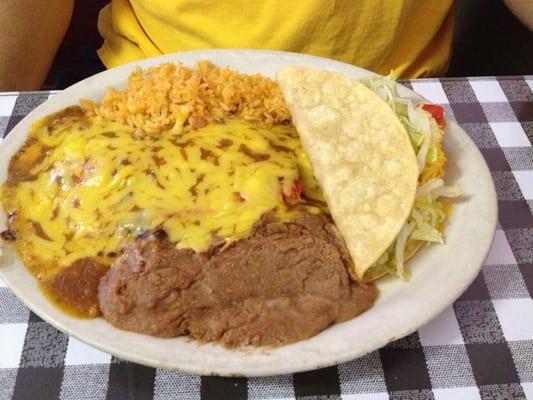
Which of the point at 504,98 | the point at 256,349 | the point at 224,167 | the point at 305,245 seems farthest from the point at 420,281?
the point at 504,98

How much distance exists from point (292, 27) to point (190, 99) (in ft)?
1.26

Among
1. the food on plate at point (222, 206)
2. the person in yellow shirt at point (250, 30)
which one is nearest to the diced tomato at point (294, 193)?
the food on plate at point (222, 206)

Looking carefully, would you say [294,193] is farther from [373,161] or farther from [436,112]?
[436,112]

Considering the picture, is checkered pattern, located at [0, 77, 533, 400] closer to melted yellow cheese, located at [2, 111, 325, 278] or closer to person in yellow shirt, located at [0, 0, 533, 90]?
melted yellow cheese, located at [2, 111, 325, 278]

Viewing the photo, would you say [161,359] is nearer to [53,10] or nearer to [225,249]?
[225,249]

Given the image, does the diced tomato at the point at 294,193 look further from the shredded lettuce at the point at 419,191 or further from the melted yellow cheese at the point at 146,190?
the shredded lettuce at the point at 419,191

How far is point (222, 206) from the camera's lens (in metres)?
1.15

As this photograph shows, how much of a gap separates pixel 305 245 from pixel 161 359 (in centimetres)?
35

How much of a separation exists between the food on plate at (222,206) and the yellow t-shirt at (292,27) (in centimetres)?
25

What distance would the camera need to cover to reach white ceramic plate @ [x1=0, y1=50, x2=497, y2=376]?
98cm

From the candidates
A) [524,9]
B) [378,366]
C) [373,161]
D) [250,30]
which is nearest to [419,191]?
[373,161]

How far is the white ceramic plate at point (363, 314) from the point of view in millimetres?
984

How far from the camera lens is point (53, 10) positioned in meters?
1.73

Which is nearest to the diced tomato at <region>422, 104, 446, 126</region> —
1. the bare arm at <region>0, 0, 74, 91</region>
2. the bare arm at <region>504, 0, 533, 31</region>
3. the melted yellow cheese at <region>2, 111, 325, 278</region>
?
the melted yellow cheese at <region>2, 111, 325, 278</region>
